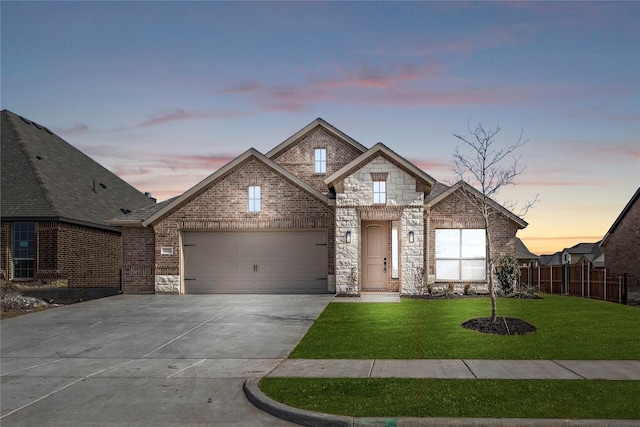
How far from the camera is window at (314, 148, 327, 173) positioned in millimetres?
29688

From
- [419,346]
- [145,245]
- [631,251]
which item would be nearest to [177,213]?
[145,245]

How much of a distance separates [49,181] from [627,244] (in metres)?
27.6

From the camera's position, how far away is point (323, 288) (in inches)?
960

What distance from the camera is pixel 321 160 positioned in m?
29.8

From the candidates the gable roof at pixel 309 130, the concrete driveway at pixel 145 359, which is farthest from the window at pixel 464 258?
the gable roof at pixel 309 130

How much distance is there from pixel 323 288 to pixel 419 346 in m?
11.6

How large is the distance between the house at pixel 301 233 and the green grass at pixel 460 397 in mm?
13641

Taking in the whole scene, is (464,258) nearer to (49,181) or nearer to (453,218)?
(453,218)

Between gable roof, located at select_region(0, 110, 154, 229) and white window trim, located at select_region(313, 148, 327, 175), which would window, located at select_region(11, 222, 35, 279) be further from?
white window trim, located at select_region(313, 148, 327, 175)

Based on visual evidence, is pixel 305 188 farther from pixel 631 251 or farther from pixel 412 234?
pixel 631 251

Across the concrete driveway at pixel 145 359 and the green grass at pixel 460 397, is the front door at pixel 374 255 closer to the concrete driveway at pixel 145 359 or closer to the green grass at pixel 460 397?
the concrete driveway at pixel 145 359

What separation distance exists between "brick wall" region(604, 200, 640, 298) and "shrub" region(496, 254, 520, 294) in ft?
22.5

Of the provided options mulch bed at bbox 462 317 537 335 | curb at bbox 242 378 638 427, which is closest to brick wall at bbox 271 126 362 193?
mulch bed at bbox 462 317 537 335

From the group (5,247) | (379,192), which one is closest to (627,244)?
(379,192)
